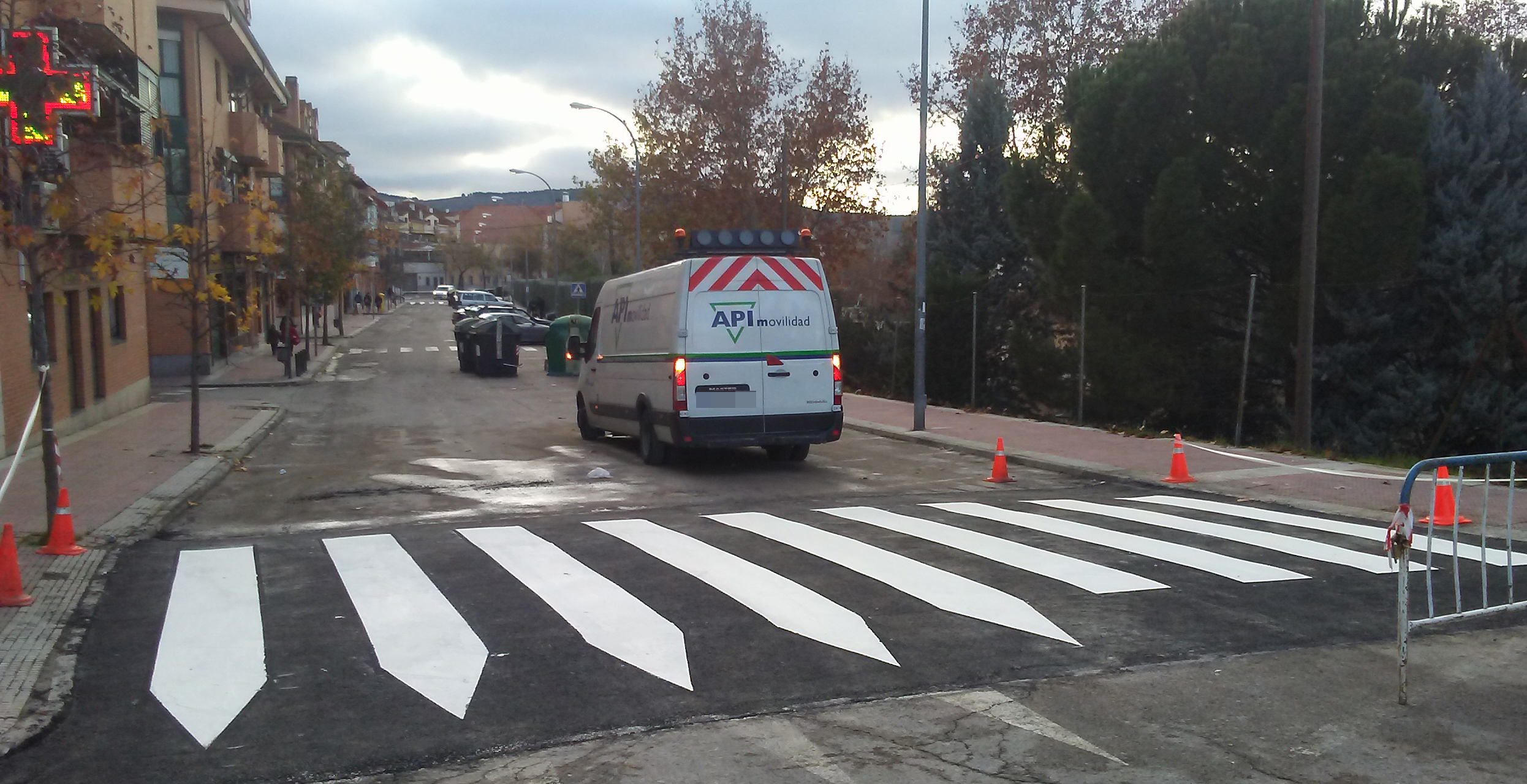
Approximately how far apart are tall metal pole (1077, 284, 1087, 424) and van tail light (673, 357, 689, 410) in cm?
822

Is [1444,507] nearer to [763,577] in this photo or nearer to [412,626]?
[763,577]

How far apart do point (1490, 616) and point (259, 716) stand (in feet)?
22.4

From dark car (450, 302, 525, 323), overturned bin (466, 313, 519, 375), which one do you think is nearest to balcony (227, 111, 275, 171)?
overturned bin (466, 313, 519, 375)

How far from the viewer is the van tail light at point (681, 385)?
14344mm

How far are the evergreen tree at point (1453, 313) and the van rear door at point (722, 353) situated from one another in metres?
9.84

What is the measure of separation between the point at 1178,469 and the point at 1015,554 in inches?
200

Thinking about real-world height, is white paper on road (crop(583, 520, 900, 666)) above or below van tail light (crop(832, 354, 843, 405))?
below

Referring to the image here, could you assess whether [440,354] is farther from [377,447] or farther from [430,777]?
[430,777]

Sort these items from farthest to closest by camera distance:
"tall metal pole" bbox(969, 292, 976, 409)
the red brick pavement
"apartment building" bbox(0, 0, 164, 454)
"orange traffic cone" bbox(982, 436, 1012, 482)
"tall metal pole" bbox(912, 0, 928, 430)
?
"tall metal pole" bbox(969, 292, 976, 409) < "tall metal pole" bbox(912, 0, 928, 430) < "orange traffic cone" bbox(982, 436, 1012, 482) < the red brick pavement < "apartment building" bbox(0, 0, 164, 454)

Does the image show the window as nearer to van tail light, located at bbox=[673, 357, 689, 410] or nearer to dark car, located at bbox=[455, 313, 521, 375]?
dark car, located at bbox=[455, 313, 521, 375]

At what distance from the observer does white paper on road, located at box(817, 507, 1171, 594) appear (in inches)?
322

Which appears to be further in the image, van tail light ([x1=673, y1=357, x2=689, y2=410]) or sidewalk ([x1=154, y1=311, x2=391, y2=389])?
sidewalk ([x1=154, y1=311, x2=391, y2=389])

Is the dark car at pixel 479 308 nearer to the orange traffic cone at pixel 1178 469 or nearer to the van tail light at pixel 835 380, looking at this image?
the van tail light at pixel 835 380

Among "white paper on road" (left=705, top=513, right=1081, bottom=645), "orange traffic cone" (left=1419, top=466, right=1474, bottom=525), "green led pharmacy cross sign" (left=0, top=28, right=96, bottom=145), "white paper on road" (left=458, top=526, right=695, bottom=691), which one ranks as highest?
"green led pharmacy cross sign" (left=0, top=28, right=96, bottom=145)
